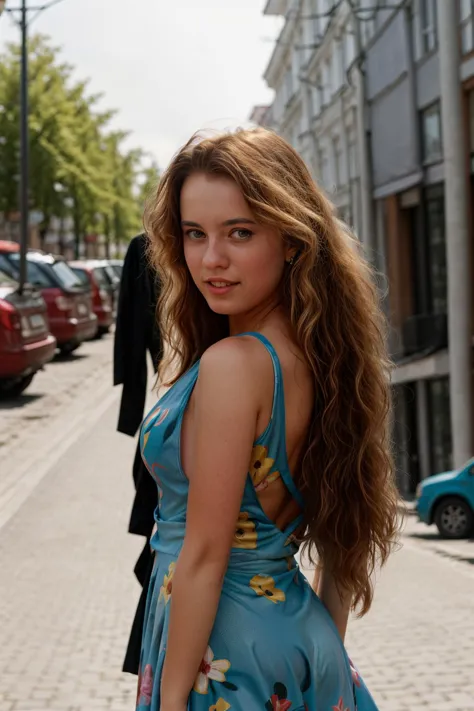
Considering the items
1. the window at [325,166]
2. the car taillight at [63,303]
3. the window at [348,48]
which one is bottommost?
the car taillight at [63,303]

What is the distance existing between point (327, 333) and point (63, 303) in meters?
20.9

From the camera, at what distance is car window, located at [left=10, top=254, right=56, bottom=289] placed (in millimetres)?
23188

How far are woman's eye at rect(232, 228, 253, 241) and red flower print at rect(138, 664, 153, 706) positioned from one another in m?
0.74

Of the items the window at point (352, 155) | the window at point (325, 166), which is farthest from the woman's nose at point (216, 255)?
the window at point (325, 166)

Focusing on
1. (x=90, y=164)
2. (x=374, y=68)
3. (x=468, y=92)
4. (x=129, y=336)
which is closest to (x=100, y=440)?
(x=468, y=92)

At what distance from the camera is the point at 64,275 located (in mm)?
23656

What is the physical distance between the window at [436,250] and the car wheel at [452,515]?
27.0 feet

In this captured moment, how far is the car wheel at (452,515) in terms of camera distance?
16.5 metres

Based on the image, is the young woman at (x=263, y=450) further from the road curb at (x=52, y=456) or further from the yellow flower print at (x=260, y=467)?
the road curb at (x=52, y=456)

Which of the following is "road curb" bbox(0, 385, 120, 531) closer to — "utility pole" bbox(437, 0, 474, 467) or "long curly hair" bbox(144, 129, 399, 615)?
"utility pole" bbox(437, 0, 474, 467)

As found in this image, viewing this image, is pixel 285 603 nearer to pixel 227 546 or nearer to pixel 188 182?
pixel 227 546

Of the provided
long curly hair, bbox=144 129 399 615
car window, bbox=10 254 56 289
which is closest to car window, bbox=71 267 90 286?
car window, bbox=10 254 56 289

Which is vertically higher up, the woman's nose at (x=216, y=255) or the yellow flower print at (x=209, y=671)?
the woman's nose at (x=216, y=255)

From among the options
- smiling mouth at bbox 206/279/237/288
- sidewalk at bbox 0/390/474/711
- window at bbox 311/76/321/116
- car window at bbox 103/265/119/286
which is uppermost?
window at bbox 311/76/321/116
